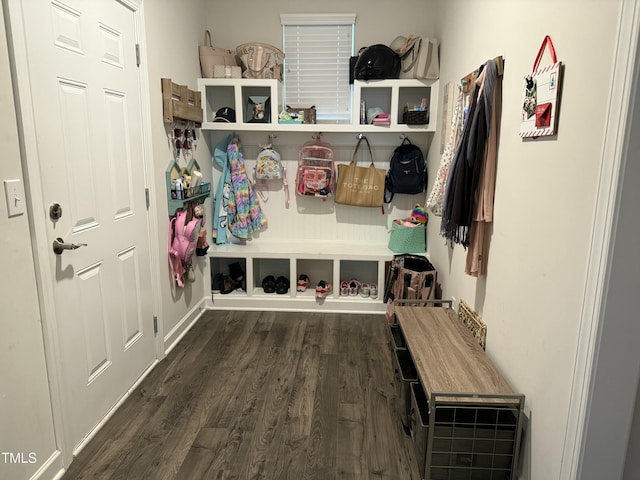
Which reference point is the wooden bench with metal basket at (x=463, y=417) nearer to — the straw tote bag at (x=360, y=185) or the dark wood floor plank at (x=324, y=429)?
the dark wood floor plank at (x=324, y=429)

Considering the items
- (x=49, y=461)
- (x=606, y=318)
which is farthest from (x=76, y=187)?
(x=606, y=318)

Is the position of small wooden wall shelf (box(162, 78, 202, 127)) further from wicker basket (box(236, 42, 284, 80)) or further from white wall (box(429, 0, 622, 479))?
white wall (box(429, 0, 622, 479))

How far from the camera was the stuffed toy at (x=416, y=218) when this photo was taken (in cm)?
373

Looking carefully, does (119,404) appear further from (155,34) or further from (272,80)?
(272,80)

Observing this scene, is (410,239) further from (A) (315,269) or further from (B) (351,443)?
(B) (351,443)

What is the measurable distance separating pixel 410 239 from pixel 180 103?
6.81 ft

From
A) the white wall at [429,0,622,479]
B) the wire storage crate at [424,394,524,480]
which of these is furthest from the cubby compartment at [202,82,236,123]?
the wire storage crate at [424,394,524,480]

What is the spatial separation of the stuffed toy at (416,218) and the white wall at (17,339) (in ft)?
9.19

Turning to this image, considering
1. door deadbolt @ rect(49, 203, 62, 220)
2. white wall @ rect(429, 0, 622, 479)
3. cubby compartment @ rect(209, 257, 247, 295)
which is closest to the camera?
white wall @ rect(429, 0, 622, 479)

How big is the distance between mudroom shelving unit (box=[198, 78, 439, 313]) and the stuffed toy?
0.93 feet

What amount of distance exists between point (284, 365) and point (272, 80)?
7.15 feet

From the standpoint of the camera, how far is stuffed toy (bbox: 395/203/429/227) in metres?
3.73

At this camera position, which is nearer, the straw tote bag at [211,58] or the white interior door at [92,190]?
the white interior door at [92,190]

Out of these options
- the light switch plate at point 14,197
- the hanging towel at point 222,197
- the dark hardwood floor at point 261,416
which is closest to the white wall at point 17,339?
the light switch plate at point 14,197
